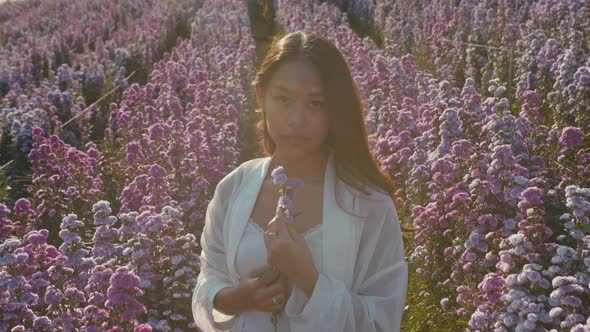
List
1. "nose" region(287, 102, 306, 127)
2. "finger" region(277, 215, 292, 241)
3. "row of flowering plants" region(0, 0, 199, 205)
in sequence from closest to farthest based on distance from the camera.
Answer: "finger" region(277, 215, 292, 241) → "nose" region(287, 102, 306, 127) → "row of flowering plants" region(0, 0, 199, 205)

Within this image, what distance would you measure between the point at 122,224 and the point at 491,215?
2.33 meters

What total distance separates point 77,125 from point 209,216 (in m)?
6.42

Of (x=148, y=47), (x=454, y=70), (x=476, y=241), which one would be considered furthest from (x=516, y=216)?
(x=148, y=47)

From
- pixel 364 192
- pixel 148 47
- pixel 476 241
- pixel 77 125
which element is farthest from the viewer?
pixel 148 47

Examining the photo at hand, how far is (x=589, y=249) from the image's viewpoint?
3314 millimetres

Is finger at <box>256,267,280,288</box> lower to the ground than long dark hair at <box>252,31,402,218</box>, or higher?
lower

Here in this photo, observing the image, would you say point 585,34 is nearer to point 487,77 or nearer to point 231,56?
point 487,77

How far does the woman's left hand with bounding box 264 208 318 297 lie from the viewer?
2.29 metres

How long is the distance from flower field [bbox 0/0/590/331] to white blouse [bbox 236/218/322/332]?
735mm

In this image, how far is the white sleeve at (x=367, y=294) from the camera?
237 centimetres

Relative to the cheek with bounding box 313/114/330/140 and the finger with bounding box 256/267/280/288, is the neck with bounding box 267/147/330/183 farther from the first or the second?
the finger with bounding box 256/267/280/288

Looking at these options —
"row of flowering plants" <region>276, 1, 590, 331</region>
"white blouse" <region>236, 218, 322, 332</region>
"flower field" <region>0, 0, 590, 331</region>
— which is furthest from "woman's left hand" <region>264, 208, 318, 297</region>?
"row of flowering plants" <region>276, 1, 590, 331</region>

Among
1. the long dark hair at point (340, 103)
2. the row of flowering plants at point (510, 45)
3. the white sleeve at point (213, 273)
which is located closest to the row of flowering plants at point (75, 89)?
the row of flowering plants at point (510, 45)

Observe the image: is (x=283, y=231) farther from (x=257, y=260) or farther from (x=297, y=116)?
(x=297, y=116)
